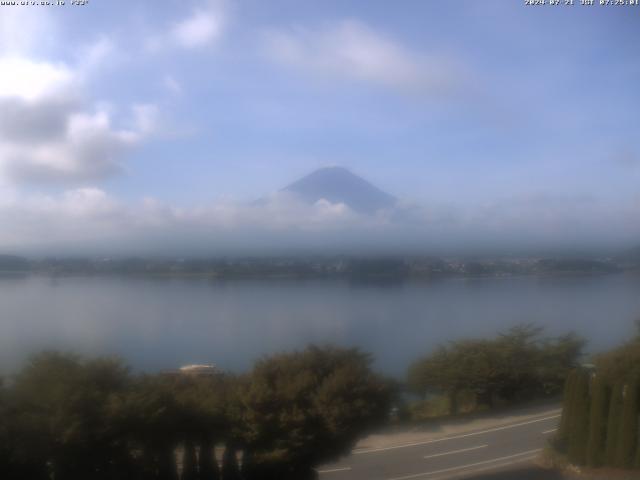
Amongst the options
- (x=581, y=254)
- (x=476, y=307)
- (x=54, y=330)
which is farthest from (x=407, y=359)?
(x=581, y=254)

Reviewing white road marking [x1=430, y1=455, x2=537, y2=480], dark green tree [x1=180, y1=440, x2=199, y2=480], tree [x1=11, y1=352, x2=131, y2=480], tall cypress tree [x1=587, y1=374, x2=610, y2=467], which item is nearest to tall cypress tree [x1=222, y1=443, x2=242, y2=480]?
dark green tree [x1=180, y1=440, x2=199, y2=480]

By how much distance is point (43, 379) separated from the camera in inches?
252

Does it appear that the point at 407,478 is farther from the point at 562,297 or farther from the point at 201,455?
the point at 562,297

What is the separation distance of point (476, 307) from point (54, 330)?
1350 centimetres

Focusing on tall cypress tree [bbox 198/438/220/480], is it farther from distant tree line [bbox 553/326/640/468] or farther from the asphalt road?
distant tree line [bbox 553/326/640/468]

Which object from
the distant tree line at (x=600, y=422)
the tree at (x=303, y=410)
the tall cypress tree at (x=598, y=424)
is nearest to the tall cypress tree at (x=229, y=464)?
the tree at (x=303, y=410)

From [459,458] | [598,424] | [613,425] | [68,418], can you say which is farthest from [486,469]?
[68,418]

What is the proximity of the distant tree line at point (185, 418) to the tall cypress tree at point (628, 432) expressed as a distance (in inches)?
154

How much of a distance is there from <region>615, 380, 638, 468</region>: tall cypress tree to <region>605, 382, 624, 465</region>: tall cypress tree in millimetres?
65

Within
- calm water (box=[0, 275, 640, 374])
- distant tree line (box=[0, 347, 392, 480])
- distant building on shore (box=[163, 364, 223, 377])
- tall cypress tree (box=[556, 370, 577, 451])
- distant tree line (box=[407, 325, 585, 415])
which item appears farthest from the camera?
distant tree line (box=[407, 325, 585, 415])

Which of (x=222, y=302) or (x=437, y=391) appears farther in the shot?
(x=222, y=302)

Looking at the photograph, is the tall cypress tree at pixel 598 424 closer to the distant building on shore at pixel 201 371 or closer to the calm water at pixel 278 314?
the calm water at pixel 278 314

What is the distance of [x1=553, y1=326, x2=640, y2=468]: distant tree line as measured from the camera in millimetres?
8625

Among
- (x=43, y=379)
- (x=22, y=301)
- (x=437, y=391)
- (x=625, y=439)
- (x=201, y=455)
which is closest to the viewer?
(x=43, y=379)
